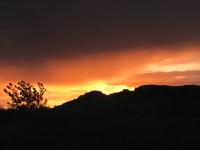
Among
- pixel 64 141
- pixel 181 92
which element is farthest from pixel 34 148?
pixel 181 92

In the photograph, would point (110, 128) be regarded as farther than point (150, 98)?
No

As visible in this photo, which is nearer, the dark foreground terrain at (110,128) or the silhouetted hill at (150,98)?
the dark foreground terrain at (110,128)

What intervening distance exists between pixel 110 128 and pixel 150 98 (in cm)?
1341

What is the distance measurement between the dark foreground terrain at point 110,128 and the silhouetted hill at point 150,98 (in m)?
0.19

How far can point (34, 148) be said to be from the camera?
16.6 meters

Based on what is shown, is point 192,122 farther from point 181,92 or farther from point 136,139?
point 181,92

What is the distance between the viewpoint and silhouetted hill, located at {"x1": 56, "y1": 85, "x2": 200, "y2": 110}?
31422mm

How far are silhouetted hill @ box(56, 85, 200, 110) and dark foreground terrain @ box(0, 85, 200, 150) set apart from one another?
0.19 m

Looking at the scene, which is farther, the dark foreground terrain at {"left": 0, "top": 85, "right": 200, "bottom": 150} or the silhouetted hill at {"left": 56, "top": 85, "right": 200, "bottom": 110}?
the silhouetted hill at {"left": 56, "top": 85, "right": 200, "bottom": 110}

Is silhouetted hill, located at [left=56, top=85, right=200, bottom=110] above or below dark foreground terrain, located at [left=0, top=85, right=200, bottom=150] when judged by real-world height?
above

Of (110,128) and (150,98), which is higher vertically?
(150,98)

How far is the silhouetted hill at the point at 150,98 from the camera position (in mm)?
31422

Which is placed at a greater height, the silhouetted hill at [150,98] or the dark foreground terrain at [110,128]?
the silhouetted hill at [150,98]

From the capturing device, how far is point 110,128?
21.3 metres
